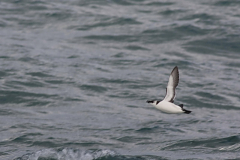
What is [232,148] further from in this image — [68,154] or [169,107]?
[68,154]

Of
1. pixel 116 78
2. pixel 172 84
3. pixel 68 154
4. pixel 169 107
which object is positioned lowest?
pixel 68 154

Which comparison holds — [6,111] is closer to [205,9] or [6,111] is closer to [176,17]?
[176,17]

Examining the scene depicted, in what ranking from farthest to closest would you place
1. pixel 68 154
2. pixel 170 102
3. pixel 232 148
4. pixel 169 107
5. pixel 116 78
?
1. pixel 116 78
2. pixel 232 148
3. pixel 68 154
4. pixel 170 102
5. pixel 169 107

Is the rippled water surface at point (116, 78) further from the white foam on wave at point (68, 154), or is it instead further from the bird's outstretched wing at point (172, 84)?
the bird's outstretched wing at point (172, 84)

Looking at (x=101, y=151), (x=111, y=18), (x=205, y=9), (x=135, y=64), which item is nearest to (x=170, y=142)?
(x=101, y=151)

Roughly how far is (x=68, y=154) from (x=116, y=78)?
6494 mm

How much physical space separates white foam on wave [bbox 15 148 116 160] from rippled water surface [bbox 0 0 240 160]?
3 cm

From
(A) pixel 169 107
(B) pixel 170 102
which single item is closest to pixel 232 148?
(B) pixel 170 102

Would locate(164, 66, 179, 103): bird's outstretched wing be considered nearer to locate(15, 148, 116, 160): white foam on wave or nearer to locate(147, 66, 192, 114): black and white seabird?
locate(147, 66, 192, 114): black and white seabird

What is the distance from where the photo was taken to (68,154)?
46.1 ft

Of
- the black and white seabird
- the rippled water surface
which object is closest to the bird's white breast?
the black and white seabird

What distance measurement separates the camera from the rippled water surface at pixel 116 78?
49.2ft

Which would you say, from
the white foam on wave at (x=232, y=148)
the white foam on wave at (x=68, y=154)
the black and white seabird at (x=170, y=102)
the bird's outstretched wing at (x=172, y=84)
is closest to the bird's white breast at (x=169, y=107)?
the black and white seabird at (x=170, y=102)

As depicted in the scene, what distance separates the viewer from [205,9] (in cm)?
2819
